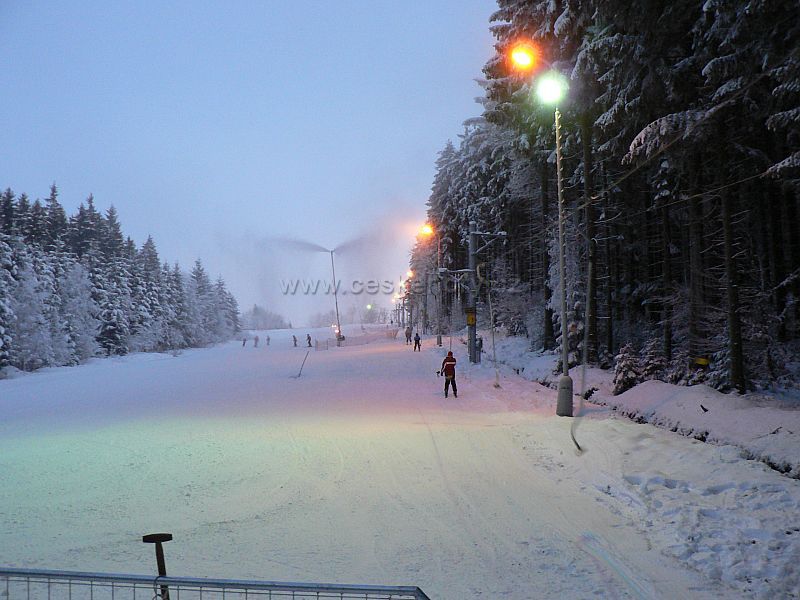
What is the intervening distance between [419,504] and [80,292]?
54814 millimetres

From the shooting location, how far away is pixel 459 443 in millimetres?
12141

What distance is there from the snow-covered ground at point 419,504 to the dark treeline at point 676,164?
6.46 m

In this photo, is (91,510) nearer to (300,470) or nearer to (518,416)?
(300,470)

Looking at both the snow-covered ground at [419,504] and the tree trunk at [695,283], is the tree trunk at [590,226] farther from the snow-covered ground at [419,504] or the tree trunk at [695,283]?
the snow-covered ground at [419,504]

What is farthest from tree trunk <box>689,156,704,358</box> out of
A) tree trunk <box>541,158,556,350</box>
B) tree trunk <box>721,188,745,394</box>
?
tree trunk <box>541,158,556,350</box>

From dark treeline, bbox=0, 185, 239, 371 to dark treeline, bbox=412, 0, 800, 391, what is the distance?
40.5 m

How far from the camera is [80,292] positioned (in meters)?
52.2

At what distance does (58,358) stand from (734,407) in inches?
2078

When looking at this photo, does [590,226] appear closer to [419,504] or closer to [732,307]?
[732,307]

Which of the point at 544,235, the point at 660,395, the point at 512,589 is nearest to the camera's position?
the point at 512,589

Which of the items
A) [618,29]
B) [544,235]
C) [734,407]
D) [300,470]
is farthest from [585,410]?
[544,235]

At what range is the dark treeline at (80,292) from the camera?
4356cm

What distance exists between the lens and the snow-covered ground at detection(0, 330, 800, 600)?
574 cm

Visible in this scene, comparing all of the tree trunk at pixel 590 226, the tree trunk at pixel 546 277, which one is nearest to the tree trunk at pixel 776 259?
the tree trunk at pixel 590 226
